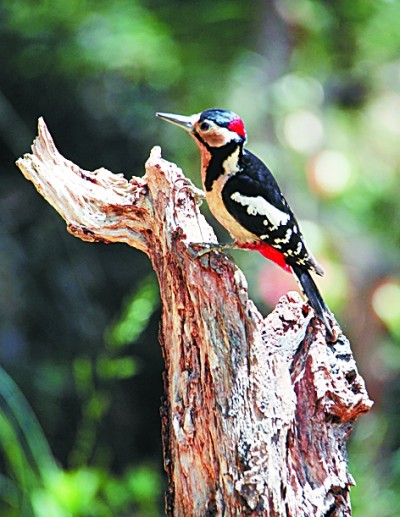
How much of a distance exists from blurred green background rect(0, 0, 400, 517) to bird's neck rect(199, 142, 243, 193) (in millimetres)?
1636

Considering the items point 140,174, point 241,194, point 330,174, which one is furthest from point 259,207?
point 330,174

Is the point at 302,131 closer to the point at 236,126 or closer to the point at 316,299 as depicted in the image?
the point at 236,126

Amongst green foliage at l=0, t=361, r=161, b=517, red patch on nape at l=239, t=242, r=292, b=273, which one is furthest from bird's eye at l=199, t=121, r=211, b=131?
green foliage at l=0, t=361, r=161, b=517

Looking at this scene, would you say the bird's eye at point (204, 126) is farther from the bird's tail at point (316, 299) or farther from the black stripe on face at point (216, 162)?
the bird's tail at point (316, 299)

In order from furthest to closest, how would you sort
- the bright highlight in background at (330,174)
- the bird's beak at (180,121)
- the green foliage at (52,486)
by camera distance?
1. the bright highlight in background at (330,174)
2. the green foliage at (52,486)
3. the bird's beak at (180,121)

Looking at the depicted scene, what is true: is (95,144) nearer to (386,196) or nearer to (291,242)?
(386,196)

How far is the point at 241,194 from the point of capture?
2.04m

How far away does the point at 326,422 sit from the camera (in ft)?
5.77

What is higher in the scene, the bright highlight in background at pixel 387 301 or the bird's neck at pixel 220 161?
the bright highlight in background at pixel 387 301

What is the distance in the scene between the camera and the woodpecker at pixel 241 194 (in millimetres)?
2018

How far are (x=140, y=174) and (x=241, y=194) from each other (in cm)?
212

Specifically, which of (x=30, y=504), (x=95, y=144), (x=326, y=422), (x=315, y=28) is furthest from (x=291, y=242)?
(x=315, y=28)

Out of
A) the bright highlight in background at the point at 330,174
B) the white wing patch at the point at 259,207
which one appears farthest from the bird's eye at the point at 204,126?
the bright highlight in background at the point at 330,174

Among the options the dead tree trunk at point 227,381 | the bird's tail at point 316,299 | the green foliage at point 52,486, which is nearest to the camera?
the dead tree trunk at point 227,381
